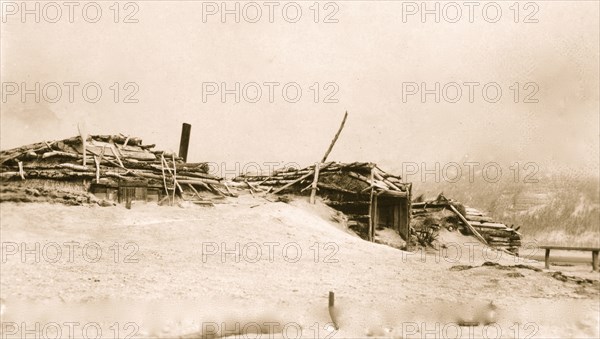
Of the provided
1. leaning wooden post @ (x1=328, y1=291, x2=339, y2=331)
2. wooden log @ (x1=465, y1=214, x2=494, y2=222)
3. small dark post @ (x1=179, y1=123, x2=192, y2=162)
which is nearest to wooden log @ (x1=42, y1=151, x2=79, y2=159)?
small dark post @ (x1=179, y1=123, x2=192, y2=162)

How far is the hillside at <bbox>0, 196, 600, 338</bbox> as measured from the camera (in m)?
7.82

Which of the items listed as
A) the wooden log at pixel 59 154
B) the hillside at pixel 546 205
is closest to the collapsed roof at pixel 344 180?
the wooden log at pixel 59 154

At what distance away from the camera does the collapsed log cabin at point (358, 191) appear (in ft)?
62.5

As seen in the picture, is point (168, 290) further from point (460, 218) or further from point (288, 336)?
point (460, 218)

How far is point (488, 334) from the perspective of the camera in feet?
25.4

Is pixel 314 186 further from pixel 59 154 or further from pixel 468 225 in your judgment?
pixel 468 225

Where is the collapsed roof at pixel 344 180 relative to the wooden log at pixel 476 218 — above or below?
above

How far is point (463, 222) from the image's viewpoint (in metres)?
24.7

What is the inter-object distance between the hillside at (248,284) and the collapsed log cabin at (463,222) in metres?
11.3

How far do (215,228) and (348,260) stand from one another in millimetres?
3547

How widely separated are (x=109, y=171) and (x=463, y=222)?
51.7 feet

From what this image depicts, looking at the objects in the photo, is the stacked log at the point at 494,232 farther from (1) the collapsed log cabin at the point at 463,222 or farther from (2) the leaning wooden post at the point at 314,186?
(2) the leaning wooden post at the point at 314,186

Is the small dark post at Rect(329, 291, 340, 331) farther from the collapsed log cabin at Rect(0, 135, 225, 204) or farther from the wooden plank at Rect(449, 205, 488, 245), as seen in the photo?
the wooden plank at Rect(449, 205, 488, 245)

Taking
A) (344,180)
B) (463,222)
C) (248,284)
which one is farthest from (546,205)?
(248,284)
